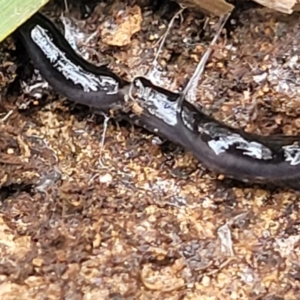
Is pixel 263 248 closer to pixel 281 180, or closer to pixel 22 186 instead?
pixel 281 180

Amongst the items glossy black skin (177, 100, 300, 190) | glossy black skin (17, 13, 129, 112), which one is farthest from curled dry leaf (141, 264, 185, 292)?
glossy black skin (17, 13, 129, 112)

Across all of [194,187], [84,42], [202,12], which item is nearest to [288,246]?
[194,187]

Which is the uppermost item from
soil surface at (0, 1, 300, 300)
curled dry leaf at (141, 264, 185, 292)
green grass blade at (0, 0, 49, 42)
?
green grass blade at (0, 0, 49, 42)

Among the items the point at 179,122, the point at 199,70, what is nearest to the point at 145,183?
the point at 179,122

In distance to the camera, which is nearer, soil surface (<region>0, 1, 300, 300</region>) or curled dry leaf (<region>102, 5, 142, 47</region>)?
soil surface (<region>0, 1, 300, 300</region>)

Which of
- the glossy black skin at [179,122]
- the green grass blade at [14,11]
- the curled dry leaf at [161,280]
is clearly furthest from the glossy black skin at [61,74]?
the curled dry leaf at [161,280]

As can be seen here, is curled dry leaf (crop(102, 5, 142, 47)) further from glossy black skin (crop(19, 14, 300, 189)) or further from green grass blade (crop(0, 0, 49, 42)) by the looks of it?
green grass blade (crop(0, 0, 49, 42))
